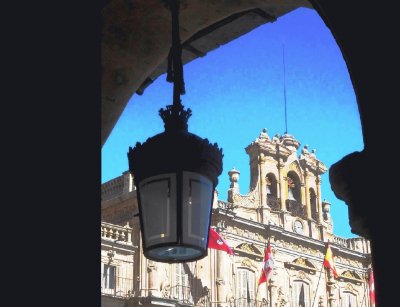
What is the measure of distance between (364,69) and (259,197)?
3124cm

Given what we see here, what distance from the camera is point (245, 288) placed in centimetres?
3011

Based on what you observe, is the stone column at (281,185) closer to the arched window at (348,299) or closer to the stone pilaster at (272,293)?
the stone pilaster at (272,293)

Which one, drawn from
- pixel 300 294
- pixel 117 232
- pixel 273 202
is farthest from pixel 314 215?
pixel 117 232

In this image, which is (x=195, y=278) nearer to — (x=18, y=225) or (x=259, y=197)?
(x=259, y=197)

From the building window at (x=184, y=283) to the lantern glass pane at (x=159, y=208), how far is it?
82.4 ft

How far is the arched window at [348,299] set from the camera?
34.0 metres

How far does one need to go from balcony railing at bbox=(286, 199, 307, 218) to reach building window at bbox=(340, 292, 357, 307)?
392cm

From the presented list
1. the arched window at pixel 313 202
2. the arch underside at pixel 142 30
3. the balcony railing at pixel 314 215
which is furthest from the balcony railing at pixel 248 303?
the arch underside at pixel 142 30

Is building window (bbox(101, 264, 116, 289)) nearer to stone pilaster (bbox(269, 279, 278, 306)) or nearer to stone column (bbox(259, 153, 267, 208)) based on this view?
stone pilaster (bbox(269, 279, 278, 306))

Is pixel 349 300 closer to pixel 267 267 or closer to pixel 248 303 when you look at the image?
pixel 248 303

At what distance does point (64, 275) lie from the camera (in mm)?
2143

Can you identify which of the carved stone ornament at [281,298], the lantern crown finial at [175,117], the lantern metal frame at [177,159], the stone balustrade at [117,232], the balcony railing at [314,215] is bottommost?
the lantern metal frame at [177,159]

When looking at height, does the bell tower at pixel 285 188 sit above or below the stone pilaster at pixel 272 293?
above

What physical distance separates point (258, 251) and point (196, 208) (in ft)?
92.5
